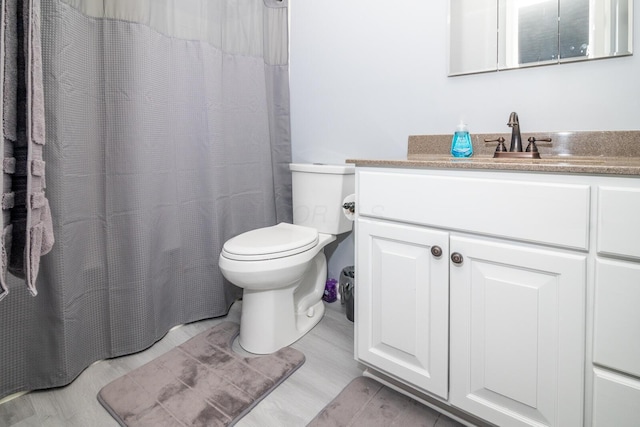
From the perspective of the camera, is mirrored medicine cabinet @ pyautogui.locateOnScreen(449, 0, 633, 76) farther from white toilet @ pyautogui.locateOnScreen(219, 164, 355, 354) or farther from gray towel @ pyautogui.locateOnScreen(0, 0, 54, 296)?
gray towel @ pyautogui.locateOnScreen(0, 0, 54, 296)

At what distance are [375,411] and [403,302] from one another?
0.39 meters

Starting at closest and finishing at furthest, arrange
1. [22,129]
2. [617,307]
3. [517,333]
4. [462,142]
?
[22,129] → [617,307] → [517,333] → [462,142]

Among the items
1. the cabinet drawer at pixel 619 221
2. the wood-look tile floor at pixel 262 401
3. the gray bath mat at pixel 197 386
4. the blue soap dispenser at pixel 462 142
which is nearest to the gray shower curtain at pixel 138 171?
the wood-look tile floor at pixel 262 401

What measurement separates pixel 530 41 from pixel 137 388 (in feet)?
6.35

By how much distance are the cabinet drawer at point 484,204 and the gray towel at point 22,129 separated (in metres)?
0.87

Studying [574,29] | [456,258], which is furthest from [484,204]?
[574,29]

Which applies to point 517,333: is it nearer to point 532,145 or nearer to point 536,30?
point 532,145

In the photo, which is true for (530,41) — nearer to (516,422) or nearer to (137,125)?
(516,422)

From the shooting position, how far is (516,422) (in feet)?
3.05

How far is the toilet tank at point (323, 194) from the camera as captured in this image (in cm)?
166

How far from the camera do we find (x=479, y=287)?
37.8 inches

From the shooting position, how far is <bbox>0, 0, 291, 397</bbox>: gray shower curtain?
1206 millimetres

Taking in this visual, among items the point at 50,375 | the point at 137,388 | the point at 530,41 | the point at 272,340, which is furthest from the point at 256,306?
the point at 530,41

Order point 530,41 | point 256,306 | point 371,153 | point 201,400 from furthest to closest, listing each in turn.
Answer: point 371,153
point 256,306
point 530,41
point 201,400
